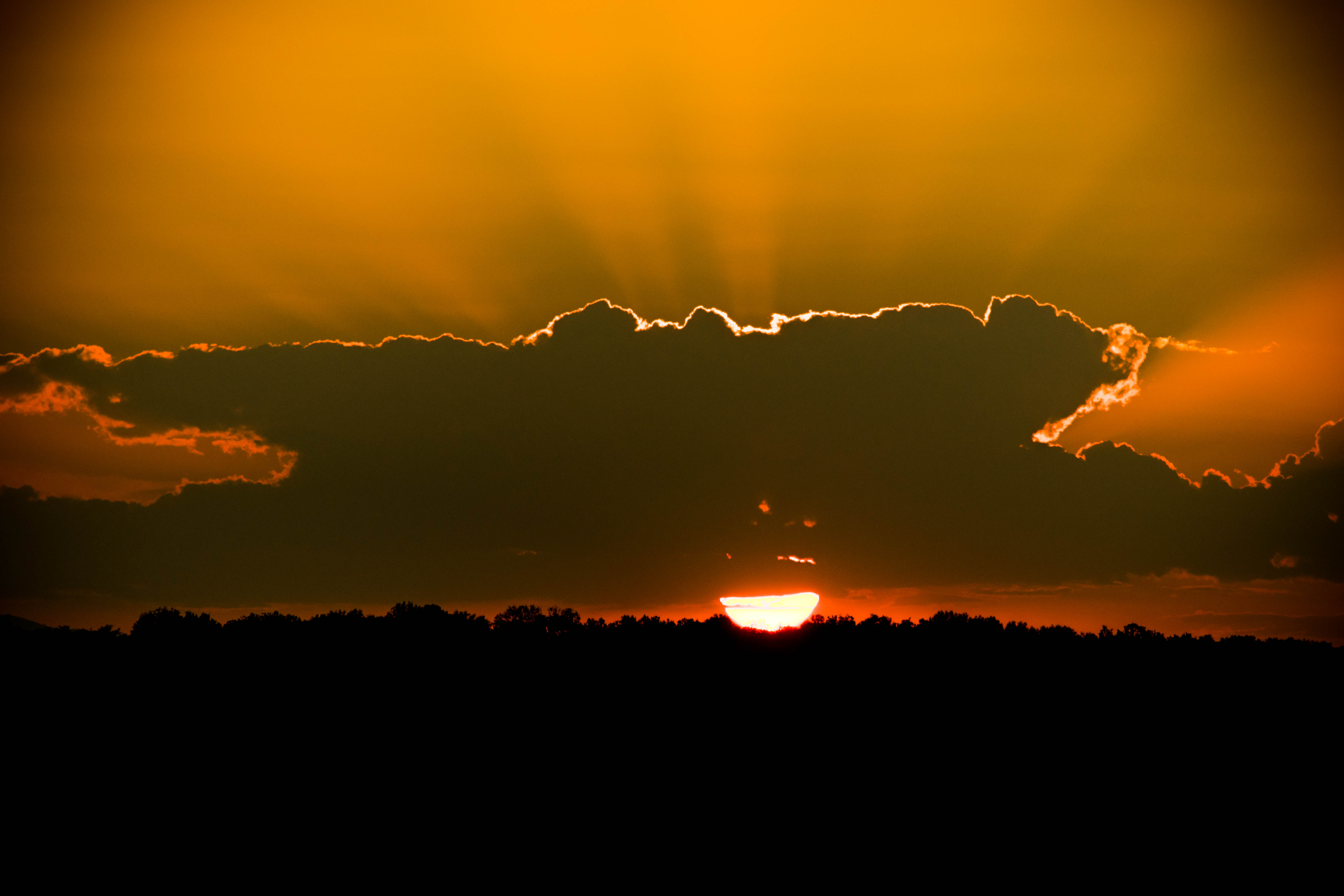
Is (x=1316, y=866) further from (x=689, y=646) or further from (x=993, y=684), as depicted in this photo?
(x=689, y=646)

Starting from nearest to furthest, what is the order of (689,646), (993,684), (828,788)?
(828,788) < (993,684) < (689,646)

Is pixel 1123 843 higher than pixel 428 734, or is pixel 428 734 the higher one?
pixel 428 734

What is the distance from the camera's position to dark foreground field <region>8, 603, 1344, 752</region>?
86.1 m

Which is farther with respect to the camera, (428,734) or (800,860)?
(428,734)

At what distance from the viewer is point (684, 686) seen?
327 feet

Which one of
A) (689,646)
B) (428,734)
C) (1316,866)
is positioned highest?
(689,646)

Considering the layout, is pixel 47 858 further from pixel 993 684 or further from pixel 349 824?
pixel 993 684

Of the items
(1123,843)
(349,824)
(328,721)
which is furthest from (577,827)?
(1123,843)

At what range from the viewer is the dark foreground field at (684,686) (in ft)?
282

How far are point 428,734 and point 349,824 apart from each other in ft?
55.6

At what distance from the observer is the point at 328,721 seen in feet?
288

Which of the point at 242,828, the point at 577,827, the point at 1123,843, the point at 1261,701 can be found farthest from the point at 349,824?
the point at 1261,701

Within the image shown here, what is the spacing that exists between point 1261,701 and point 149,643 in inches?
4618

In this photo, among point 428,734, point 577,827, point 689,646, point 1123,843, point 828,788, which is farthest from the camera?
point 689,646
